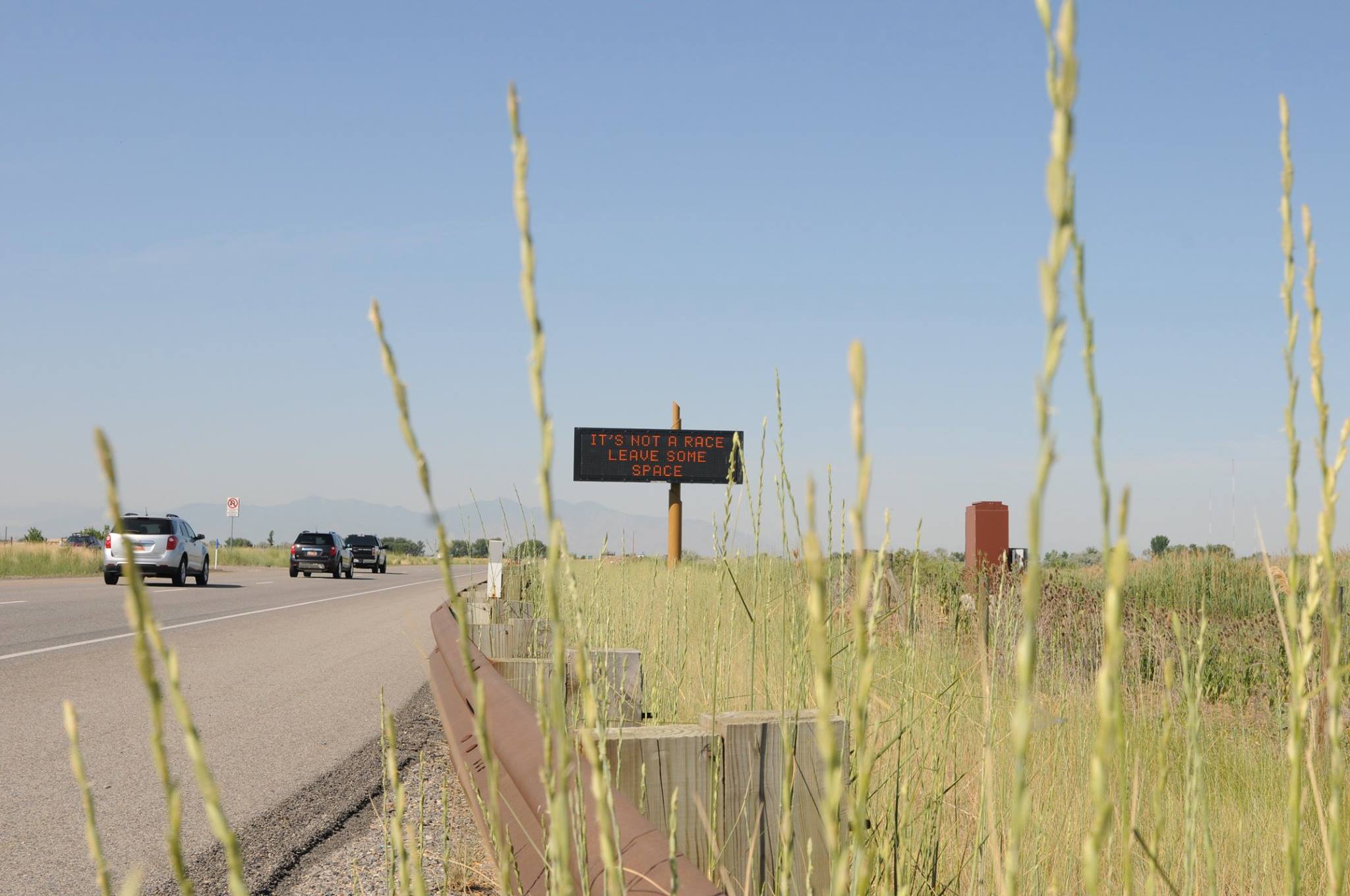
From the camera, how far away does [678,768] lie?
92.3 inches

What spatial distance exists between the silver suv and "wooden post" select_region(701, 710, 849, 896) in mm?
23579

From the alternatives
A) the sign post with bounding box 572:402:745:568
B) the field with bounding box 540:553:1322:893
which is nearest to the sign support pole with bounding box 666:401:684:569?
the sign post with bounding box 572:402:745:568

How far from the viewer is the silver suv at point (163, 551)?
2450 cm

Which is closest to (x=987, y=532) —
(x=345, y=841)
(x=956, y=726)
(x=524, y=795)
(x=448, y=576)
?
(x=345, y=841)

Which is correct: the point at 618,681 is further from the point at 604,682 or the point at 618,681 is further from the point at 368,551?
the point at 368,551

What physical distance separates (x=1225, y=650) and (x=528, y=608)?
20.8 feet

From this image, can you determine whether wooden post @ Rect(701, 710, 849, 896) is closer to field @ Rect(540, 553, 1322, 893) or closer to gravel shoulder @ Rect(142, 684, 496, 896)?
field @ Rect(540, 553, 1322, 893)

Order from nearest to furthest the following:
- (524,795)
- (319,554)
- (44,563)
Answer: (524,795)
(44,563)
(319,554)

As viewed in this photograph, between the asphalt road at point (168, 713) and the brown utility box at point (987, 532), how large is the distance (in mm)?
6583

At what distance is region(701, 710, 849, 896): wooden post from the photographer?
230 cm

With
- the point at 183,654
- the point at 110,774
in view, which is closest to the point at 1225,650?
the point at 110,774

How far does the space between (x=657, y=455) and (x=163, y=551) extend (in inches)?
525

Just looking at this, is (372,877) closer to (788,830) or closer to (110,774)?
(110,774)

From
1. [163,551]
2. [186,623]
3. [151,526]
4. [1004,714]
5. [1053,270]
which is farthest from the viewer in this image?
[151,526]
